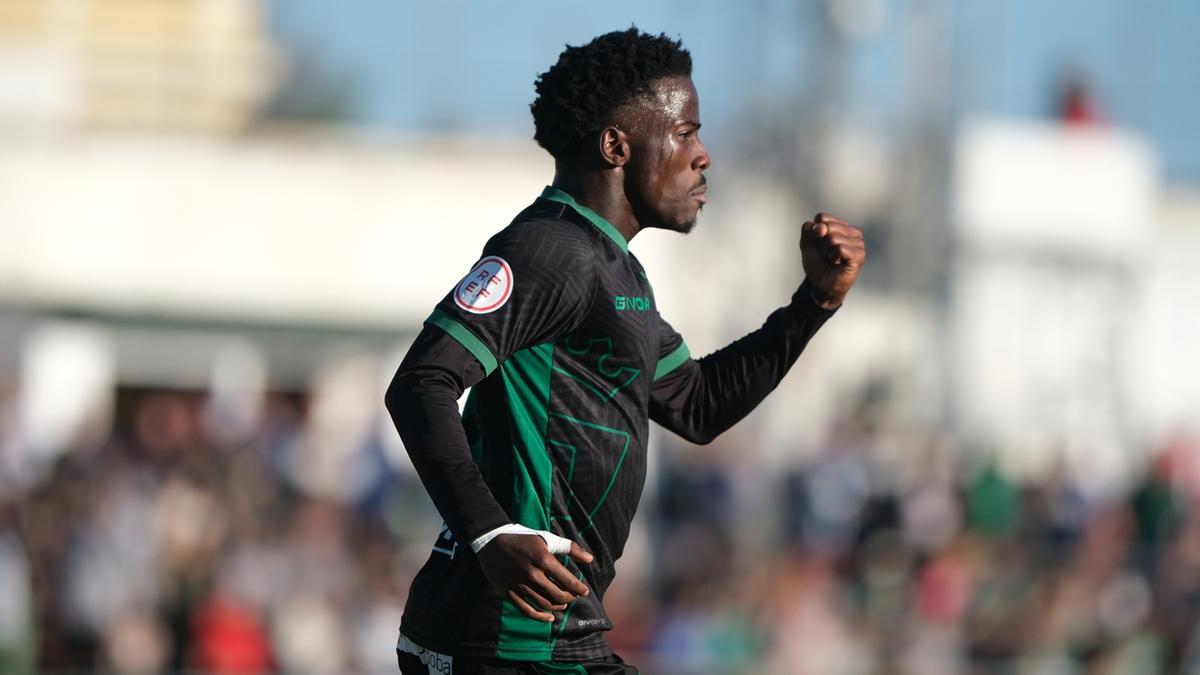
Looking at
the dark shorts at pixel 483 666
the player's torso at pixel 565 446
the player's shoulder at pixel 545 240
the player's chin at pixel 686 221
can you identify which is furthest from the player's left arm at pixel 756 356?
the dark shorts at pixel 483 666

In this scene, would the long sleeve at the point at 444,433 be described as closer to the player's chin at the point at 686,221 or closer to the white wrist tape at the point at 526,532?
the white wrist tape at the point at 526,532

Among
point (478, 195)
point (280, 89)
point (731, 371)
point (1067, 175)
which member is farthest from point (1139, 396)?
point (731, 371)

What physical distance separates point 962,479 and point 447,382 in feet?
36.6

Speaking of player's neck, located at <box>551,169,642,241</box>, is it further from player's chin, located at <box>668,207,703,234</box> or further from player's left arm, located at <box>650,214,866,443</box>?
player's left arm, located at <box>650,214,866,443</box>

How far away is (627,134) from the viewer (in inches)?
159

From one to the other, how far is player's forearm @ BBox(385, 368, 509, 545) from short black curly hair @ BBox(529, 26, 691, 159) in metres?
0.71

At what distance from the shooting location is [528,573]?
3.51 m

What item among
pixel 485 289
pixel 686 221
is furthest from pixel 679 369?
pixel 485 289

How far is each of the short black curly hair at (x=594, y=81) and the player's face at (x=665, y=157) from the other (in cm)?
4

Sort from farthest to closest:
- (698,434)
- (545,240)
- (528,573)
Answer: (698,434) → (545,240) → (528,573)

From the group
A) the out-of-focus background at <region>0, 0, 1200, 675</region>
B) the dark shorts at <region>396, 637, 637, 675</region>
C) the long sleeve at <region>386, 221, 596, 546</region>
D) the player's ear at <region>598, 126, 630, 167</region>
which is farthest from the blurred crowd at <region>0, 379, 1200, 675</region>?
the long sleeve at <region>386, 221, 596, 546</region>

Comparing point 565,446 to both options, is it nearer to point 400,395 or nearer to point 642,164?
point 400,395

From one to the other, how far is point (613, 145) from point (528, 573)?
1.02 metres

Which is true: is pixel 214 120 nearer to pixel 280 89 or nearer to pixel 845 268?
pixel 280 89
